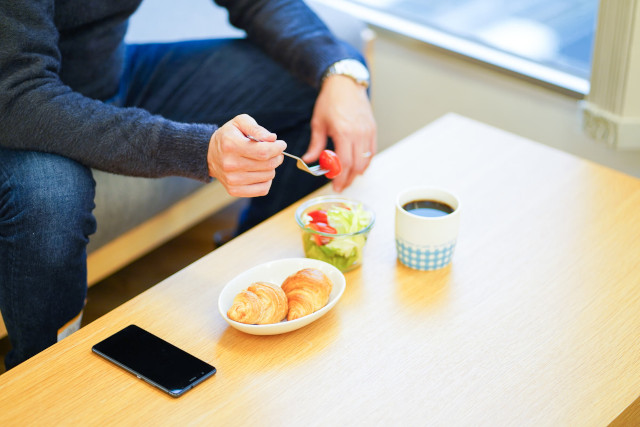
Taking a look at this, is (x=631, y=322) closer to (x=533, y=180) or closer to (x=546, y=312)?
(x=546, y=312)

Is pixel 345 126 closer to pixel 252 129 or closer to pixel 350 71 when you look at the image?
pixel 350 71

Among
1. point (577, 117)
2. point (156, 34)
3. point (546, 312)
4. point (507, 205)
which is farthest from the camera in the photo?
point (156, 34)

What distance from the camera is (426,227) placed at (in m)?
1.09

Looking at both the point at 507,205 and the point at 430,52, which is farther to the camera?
the point at 430,52

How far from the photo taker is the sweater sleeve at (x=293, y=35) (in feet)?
4.91

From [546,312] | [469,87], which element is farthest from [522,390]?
[469,87]

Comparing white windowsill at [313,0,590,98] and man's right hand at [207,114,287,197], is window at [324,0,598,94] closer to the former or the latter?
white windowsill at [313,0,590,98]

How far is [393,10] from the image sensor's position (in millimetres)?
2297

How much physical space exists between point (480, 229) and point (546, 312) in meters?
0.22

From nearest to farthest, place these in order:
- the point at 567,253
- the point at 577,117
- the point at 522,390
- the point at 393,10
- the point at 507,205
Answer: the point at 522,390 < the point at 567,253 < the point at 507,205 < the point at 577,117 < the point at 393,10

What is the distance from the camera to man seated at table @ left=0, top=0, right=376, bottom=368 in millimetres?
1162

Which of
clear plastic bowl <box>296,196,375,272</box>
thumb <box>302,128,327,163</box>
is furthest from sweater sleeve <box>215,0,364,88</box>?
clear plastic bowl <box>296,196,375,272</box>

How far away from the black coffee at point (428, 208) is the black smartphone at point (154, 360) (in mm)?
392

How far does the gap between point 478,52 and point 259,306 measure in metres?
1.27
